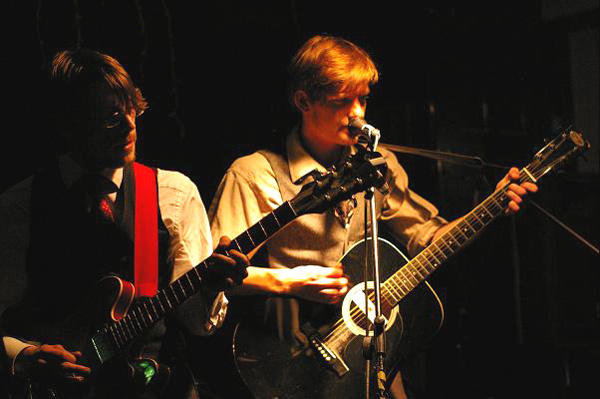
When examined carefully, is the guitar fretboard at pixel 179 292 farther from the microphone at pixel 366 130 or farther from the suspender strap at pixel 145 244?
the microphone at pixel 366 130

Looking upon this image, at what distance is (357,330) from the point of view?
2.47 meters

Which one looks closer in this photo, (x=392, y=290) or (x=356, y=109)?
(x=392, y=290)

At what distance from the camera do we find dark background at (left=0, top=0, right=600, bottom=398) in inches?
122

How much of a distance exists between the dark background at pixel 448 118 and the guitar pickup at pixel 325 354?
1008 mm

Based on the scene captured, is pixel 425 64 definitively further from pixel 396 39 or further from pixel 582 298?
pixel 582 298

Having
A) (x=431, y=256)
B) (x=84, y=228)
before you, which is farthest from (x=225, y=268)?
(x=431, y=256)

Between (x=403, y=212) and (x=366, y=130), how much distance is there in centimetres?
76

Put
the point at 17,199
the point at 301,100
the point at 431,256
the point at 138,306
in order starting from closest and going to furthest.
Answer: the point at 138,306, the point at 17,199, the point at 431,256, the point at 301,100

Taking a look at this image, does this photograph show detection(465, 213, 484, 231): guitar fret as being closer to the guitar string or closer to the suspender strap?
the guitar string

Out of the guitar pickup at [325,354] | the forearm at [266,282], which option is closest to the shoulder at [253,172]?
the forearm at [266,282]

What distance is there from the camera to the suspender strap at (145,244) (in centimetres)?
224

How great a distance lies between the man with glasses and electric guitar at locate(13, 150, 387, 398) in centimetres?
5

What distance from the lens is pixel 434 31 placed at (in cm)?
336

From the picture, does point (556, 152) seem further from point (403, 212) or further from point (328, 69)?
point (328, 69)
